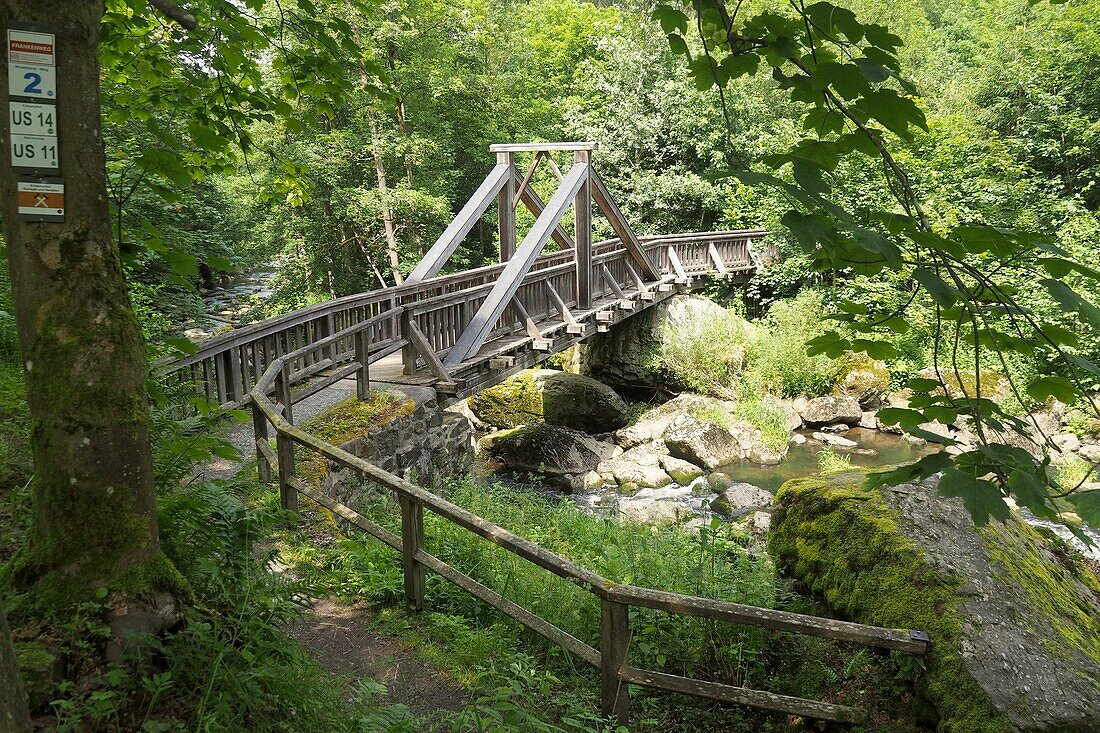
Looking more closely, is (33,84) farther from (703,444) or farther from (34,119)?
(703,444)

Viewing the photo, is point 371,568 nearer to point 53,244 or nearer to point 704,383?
point 53,244

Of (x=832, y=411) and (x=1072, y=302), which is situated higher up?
(x=1072, y=302)

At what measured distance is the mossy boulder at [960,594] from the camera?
291 centimetres

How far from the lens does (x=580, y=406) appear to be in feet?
51.1

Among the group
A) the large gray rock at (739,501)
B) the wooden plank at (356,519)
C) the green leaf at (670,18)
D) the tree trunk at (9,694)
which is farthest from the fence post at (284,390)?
the large gray rock at (739,501)

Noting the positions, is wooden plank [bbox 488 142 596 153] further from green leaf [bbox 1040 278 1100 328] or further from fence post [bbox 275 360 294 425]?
green leaf [bbox 1040 278 1100 328]

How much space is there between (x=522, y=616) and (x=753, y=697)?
3.78ft

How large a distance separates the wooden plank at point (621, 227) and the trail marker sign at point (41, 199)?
1105cm

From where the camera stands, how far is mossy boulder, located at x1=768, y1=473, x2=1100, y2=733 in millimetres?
2914

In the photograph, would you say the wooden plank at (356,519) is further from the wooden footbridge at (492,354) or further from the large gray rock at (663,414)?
the large gray rock at (663,414)

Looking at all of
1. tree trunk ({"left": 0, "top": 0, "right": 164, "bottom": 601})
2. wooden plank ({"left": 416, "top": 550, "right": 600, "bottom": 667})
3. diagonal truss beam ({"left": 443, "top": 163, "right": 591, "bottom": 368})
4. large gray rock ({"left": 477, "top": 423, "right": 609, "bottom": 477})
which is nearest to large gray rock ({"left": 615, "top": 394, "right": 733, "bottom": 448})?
large gray rock ({"left": 477, "top": 423, "right": 609, "bottom": 477})

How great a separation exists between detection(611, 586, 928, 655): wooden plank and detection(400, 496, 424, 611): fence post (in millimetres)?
1457

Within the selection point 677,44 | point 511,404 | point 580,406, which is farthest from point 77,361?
point 580,406

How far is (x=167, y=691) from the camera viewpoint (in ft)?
7.21
